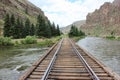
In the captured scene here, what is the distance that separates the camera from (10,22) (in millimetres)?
68625

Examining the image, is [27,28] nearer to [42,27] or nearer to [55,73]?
[42,27]

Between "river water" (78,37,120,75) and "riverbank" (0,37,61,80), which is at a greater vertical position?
"riverbank" (0,37,61,80)

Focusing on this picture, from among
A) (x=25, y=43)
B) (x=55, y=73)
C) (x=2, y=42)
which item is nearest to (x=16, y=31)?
(x=25, y=43)

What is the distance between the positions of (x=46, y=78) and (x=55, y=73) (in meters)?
1.55

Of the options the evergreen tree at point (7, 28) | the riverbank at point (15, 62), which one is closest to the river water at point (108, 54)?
the riverbank at point (15, 62)

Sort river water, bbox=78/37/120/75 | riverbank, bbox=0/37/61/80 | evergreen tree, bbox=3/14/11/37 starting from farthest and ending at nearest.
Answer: evergreen tree, bbox=3/14/11/37
river water, bbox=78/37/120/75
riverbank, bbox=0/37/61/80

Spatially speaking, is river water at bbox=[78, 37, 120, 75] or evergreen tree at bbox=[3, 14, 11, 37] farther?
evergreen tree at bbox=[3, 14, 11, 37]

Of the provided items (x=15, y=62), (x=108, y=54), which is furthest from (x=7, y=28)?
(x=15, y=62)

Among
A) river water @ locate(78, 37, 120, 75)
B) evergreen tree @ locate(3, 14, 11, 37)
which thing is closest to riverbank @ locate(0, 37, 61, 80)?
river water @ locate(78, 37, 120, 75)

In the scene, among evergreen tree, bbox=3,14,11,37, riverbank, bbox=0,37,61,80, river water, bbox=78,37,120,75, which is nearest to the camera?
riverbank, bbox=0,37,61,80

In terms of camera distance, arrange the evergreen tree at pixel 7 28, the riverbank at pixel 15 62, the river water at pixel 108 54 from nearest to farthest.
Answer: the riverbank at pixel 15 62 < the river water at pixel 108 54 < the evergreen tree at pixel 7 28

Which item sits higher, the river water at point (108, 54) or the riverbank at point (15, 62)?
the riverbank at point (15, 62)

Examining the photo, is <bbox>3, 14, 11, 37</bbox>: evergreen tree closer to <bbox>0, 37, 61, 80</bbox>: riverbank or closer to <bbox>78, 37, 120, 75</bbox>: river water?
<bbox>0, 37, 61, 80</bbox>: riverbank

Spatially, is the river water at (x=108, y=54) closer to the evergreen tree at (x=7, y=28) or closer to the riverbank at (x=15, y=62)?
the riverbank at (x=15, y=62)
